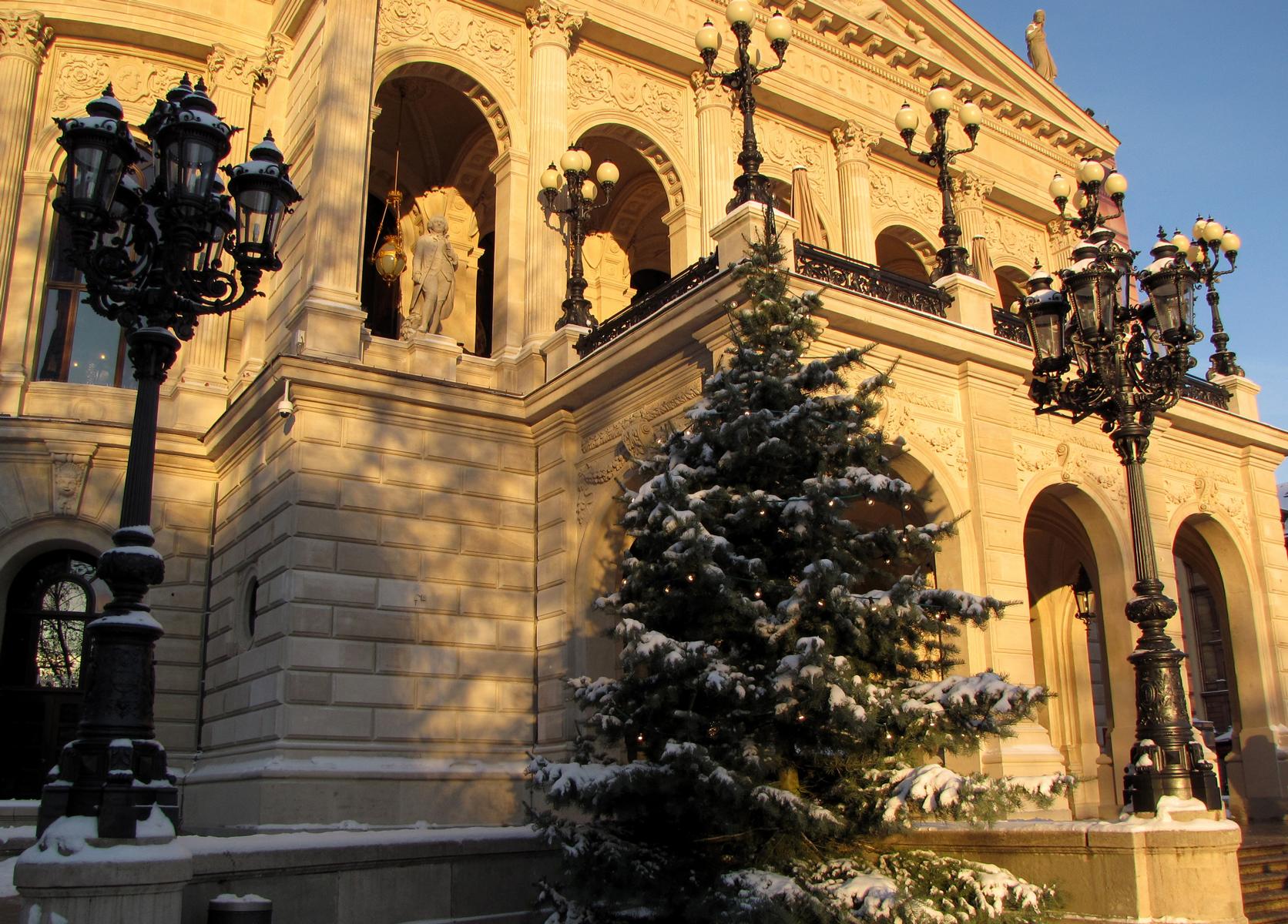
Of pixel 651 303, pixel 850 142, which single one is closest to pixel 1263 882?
pixel 651 303

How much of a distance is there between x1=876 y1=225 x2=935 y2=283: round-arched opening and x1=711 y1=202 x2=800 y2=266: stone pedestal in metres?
12.6

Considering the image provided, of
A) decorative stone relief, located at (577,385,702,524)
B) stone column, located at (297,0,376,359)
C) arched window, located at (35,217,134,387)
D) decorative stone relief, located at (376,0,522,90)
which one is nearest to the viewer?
decorative stone relief, located at (577,385,702,524)

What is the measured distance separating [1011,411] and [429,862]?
39.1ft

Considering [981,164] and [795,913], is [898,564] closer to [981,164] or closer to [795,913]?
[795,913]

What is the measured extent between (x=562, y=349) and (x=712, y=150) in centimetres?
711

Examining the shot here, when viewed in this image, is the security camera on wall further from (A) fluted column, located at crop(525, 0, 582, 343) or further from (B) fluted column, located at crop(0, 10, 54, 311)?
(B) fluted column, located at crop(0, 10, 54, 311)

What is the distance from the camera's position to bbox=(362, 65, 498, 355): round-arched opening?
2491 cm

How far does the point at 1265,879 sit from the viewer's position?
1409 centimetres

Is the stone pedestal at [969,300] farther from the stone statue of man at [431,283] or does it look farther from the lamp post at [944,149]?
the stone statue of man at [431,283]

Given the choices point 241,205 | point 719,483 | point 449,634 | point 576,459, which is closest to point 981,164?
point 576,459

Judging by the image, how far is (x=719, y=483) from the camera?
12.1m

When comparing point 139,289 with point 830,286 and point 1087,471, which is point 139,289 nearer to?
point 830,286

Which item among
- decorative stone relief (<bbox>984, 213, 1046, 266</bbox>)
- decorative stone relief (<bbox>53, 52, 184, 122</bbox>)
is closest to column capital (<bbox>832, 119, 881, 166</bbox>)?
decorative stone relief (<bbox>984, 213, 1046, 266</bbox>)

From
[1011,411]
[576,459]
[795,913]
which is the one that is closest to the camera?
[795,913]
